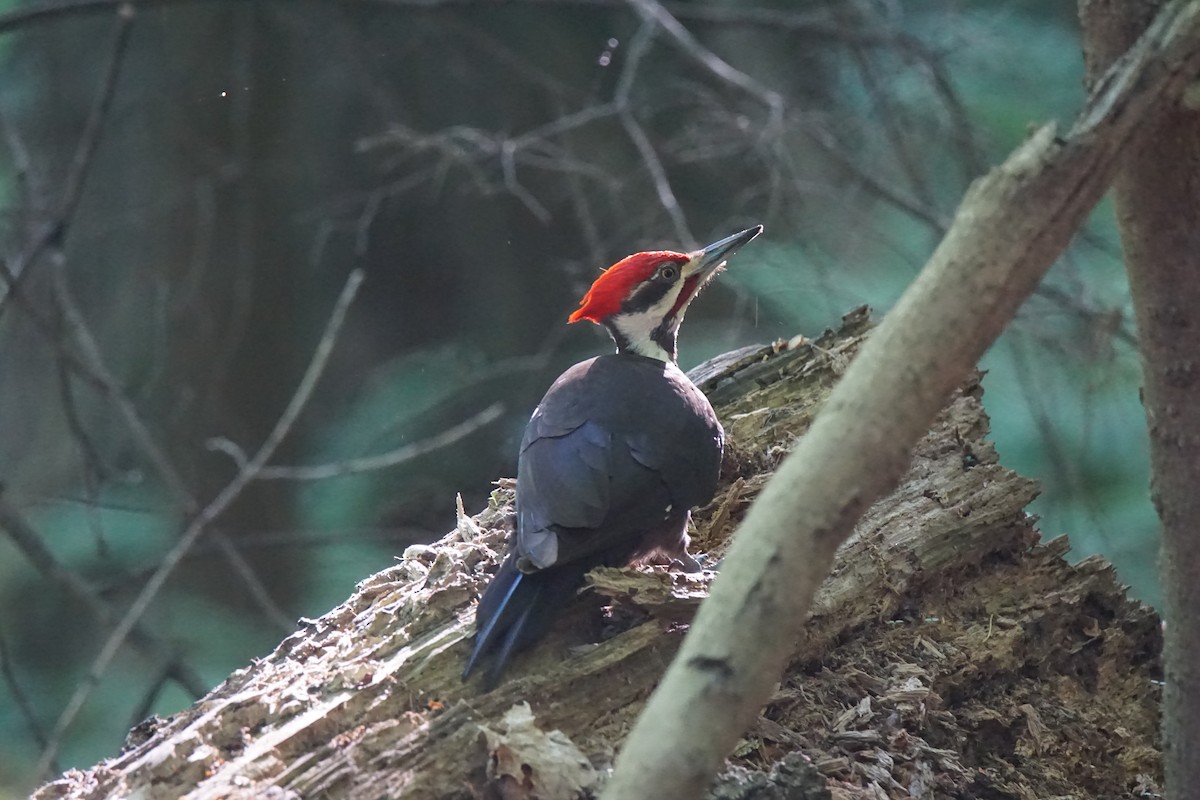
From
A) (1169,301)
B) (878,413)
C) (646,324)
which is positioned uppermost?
(646,324)

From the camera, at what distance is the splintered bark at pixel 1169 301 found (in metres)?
1.35

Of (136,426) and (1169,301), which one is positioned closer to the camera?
(1169,301)

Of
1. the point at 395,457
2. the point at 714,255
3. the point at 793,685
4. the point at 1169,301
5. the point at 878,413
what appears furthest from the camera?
the point at 395,457

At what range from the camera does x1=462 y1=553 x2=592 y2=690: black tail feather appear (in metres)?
1.88

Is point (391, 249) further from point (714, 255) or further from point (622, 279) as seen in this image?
point (714, 255)

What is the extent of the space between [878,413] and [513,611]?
1.01 m

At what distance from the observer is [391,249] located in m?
4.24

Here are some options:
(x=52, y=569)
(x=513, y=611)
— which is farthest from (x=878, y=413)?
(x=52, y=569)

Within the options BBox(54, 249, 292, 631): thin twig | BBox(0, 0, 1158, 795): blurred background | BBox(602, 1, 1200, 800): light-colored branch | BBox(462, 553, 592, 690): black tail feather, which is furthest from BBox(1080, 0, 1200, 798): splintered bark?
BBox(54, 249, 292, 631): thin twig

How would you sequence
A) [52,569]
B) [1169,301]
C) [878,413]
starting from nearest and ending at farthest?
[878,413], [1169,301], [52,569]

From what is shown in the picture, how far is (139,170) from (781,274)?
8.78 ft

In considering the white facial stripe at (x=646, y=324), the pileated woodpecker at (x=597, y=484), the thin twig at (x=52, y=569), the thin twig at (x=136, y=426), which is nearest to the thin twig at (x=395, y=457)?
the thin twig at (x=136, y=426)

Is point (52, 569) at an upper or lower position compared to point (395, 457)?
lower

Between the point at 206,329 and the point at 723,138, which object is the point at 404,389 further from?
the point at 723,138
